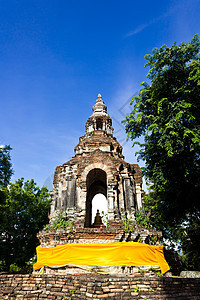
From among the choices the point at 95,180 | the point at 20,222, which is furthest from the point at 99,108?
the point at 20,222

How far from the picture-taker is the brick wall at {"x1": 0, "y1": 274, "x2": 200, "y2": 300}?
6.01 meters

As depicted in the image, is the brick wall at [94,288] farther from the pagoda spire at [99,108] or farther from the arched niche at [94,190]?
the pagoda spire at [99,108]

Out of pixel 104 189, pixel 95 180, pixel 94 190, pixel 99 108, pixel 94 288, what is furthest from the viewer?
pixel 99 108

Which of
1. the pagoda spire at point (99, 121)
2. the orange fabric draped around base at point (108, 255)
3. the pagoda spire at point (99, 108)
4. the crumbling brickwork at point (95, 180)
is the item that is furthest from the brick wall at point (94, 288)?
the pagoda spire at point (99, 108)

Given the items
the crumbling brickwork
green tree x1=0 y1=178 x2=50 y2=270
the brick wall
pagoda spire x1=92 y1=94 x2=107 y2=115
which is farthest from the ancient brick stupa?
green tree x1=0 y1=178 x2=50 y2=270

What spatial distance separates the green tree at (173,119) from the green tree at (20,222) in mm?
12571

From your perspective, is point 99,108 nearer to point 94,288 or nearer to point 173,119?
point 173,119

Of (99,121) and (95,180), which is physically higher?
(99,121)

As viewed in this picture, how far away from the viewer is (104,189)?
1519cm

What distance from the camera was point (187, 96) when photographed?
359 inches

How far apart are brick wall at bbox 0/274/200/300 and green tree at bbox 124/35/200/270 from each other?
13.7 ft

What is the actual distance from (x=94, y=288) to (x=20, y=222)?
14.7 m

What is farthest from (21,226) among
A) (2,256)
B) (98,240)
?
(98,240)

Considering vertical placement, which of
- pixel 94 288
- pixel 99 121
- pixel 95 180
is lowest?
pixel 94 288
